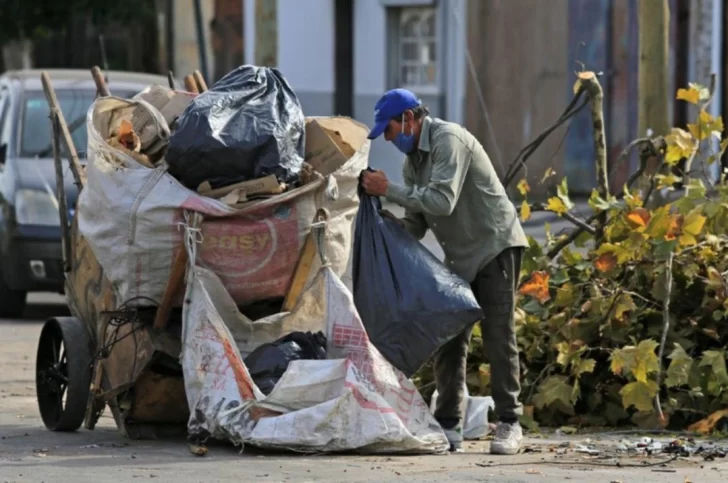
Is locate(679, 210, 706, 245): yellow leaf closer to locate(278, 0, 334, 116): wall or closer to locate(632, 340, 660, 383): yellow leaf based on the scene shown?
locate(632, 340, 660, 383): yellow leaf

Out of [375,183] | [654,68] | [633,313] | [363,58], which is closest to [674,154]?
[633,313]

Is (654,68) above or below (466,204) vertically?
above

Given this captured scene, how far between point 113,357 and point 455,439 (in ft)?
5.06

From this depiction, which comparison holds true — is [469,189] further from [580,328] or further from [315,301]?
[580,328]

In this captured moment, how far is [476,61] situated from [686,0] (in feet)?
9.57

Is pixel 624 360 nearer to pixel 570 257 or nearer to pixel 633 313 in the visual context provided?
pixel 633 313

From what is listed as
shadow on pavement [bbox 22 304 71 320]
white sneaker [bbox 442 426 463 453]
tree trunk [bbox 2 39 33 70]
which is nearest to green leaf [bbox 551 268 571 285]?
white sneaker [bbox 442 426 463 453]

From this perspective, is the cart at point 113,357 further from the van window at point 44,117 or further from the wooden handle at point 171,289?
the van window at point 44,117

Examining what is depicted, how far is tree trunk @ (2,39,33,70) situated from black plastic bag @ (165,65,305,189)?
19889 mm

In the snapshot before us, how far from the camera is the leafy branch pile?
7.80 meters

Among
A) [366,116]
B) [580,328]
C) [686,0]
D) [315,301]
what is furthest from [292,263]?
[366,116]

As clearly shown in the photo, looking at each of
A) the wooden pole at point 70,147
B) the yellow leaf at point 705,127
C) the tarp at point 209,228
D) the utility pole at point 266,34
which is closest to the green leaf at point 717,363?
the yellow leaf at point 705,127

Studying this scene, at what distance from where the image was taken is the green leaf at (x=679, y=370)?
774 cm

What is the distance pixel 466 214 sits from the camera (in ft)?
23.5
